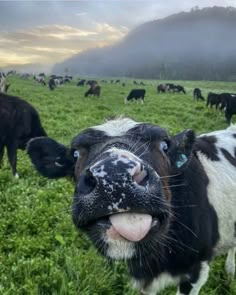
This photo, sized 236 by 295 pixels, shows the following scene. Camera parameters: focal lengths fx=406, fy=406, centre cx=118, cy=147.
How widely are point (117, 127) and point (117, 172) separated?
1.27 metres

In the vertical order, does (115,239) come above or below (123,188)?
below

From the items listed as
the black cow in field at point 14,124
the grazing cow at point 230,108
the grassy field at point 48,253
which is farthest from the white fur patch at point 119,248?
the grazing cow at point 230,108

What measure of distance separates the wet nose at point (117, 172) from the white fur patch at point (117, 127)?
85 centimetres

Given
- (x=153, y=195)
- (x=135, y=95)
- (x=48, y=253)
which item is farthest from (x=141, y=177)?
(x=135, y=95)

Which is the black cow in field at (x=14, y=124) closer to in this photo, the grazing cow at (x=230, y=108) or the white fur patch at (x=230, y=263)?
the white fur patch at (x=230, y=263)

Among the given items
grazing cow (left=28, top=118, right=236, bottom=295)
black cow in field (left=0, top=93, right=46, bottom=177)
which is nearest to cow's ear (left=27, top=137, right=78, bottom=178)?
grazing cow (left=28, top=118, right=236, bottom=295)

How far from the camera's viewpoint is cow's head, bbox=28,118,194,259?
2.85 metres

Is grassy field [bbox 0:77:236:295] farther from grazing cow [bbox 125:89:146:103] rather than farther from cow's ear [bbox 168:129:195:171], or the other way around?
grazing cow [bbox 125:89:146:103]

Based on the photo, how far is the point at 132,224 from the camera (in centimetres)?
297

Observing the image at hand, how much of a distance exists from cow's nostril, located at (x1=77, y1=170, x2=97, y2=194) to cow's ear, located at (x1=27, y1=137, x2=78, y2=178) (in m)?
1.25

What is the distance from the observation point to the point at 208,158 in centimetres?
526

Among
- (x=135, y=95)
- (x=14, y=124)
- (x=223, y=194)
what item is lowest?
(x=135, y=95)

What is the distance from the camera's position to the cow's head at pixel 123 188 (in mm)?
2848

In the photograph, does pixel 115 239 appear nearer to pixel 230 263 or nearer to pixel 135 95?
pixel 230 263
